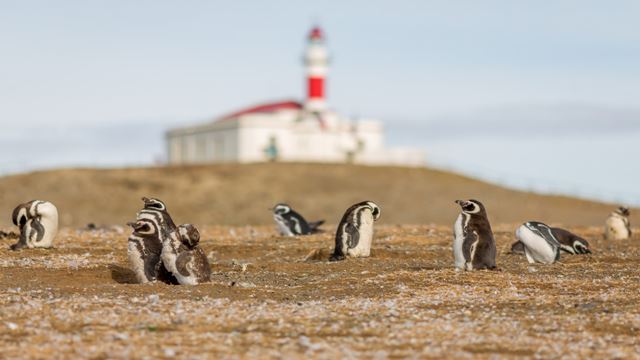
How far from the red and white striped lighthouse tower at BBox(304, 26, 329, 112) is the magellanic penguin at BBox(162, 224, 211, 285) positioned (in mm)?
60123

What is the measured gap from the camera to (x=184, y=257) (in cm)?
1510

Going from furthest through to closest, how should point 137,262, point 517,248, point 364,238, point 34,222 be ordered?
point 517,248 < point 34,222 < point 364,238 < point 137,262

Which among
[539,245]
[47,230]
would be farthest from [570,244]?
[47,230]

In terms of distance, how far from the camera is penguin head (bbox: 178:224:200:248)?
→ 1508cm

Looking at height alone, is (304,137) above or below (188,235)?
above

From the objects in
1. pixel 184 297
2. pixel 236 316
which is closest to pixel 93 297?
pixel 184 297

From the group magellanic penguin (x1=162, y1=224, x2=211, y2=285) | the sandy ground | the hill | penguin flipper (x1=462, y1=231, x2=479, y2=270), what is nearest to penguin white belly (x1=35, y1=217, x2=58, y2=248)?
the sandy ground

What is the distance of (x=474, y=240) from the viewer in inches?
674

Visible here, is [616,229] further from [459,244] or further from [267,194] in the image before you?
[267,194]

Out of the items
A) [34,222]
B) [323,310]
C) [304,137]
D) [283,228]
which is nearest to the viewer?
[323,310]

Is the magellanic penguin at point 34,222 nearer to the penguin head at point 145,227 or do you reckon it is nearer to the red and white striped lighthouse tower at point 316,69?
the penguin head at point 145,227

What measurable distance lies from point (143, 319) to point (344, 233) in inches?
294

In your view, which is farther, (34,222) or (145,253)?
(34,222)

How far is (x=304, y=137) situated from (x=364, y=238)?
5302 cm
